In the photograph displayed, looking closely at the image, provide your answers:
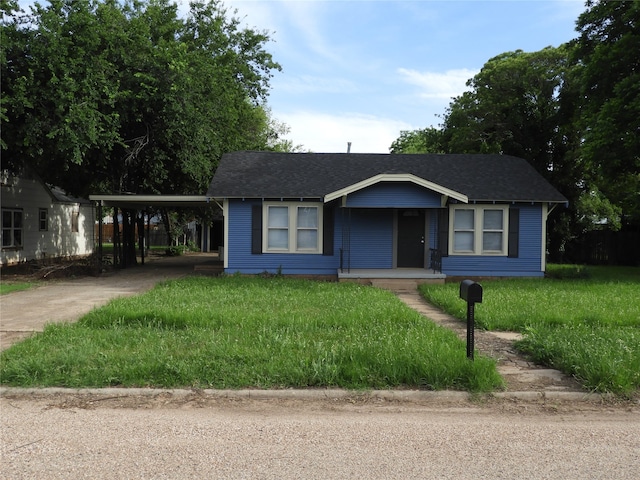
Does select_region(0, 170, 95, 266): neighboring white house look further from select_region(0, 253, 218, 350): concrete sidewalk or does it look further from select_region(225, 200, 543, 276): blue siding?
select_region(225, 200, 543, 276): blue siding

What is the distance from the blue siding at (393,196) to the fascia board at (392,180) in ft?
0.87

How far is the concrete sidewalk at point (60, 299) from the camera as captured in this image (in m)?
8.45

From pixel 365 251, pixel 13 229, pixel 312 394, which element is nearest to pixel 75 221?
pixel 13 229

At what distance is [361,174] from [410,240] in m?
2.96

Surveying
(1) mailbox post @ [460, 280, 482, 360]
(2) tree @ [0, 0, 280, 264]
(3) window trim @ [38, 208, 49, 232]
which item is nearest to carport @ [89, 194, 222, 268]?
(2) tree @ [0, 0, 280, 264]

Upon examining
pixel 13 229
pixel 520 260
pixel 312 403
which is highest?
pixel 13 229

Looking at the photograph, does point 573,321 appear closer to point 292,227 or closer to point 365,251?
point 365,251

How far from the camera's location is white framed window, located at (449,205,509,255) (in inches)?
627

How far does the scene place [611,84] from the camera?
55.9ft

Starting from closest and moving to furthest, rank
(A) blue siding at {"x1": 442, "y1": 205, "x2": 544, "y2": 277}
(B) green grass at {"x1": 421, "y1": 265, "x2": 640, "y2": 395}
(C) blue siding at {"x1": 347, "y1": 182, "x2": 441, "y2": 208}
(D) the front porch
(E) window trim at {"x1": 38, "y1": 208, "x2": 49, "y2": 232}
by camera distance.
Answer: (B) green grass at {"x1": 421, "y1": 265, "x2": 640, "y2": 395} → (D) the front porch → (C) blue siding at {"x1": 347, "y1": 182, "x2": 441, "y2": 208} → (A) blue siding at {"x1": 442, "y1": 205, "x2": 544, "y2": 277} → (E) window trim at {"x1": 38, "y1": 208, "x2": 49, "y2": 232}

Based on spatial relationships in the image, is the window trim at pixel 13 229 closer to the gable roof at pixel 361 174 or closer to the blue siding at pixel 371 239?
the gable roof at pixel 361 174

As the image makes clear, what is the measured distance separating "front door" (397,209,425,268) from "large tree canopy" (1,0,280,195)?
7850mm

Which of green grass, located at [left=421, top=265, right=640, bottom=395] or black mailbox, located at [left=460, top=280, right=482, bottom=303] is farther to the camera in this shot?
black mailbox, located at [left=460, top=280, right=482, bottom=303]

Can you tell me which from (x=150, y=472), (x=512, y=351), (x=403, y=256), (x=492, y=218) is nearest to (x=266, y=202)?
(x=403, y=256)
